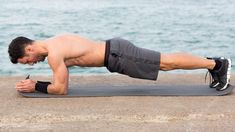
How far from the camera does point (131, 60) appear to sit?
5.32m

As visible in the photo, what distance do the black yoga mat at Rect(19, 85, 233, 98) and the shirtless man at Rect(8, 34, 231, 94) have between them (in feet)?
0.22

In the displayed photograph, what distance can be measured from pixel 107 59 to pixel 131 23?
14.1 m

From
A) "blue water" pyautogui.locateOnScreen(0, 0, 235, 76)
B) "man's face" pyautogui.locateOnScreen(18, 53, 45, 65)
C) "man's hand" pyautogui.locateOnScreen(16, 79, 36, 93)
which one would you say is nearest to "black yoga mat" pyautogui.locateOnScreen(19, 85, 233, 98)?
"man's hand" pyautogui.locateOnScreen(16, 79, 36, 93)

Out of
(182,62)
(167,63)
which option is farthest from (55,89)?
(182,62)

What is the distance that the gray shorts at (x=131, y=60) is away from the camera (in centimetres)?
531

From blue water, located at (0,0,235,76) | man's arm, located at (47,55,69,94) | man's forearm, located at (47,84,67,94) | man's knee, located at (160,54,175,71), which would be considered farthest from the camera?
blue water, located at (0,0,235,76)

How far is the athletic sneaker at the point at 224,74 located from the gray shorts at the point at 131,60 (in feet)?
1.97

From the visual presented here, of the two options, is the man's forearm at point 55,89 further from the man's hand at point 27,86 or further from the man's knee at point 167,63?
the man's knee at point 167,63

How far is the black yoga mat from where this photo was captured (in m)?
5.38

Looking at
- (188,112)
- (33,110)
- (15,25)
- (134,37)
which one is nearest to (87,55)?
(33,110)

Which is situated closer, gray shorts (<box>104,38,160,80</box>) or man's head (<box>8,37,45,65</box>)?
man's head (<box>8,37,45,65</box>)

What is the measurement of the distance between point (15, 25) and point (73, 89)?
40.5 feet

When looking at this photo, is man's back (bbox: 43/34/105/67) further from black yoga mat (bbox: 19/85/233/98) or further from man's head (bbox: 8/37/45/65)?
black yoga mat (bbox: 19/85/233/98)

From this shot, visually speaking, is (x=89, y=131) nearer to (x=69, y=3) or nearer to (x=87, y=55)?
(x=87, y=55)
